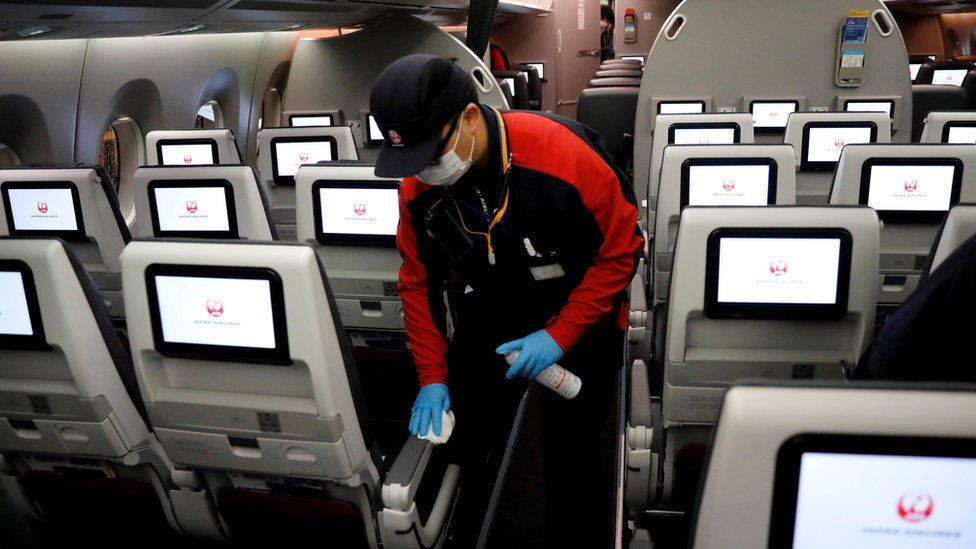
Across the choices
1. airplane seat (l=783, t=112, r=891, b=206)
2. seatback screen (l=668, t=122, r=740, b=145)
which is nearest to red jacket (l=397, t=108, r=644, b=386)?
seatback screen (l=668, t=122, r=740, b=145)

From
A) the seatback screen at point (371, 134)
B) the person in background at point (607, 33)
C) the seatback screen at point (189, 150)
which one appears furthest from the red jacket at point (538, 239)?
the person in background at point (607, 33)

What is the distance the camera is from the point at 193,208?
3641 millimetres

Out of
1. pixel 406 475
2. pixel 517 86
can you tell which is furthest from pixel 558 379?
pixel 517 86

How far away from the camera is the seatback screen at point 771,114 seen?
23.9 ft

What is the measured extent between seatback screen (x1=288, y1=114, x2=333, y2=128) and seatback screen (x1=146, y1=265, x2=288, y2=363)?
7.00 metres

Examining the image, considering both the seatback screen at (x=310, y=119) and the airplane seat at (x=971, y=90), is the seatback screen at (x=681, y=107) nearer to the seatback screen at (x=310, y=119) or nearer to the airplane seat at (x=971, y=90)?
the seatback screen at (x=310, y=119)

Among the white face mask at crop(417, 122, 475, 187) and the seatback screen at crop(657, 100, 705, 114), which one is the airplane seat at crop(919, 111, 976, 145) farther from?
the white face mask at crop(417, 122, 475, 187)

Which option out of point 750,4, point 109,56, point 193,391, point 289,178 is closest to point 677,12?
point 750,4

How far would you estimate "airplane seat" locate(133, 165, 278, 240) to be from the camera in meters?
3.52

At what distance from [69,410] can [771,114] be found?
715 centimetres

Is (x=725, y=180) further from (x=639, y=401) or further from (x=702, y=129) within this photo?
(x=702, y=129)

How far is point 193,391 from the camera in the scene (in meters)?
1.85

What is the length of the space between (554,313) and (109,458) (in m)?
1.41

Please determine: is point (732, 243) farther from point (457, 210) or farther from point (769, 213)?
point (457, 210)
